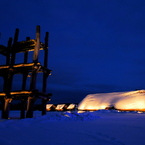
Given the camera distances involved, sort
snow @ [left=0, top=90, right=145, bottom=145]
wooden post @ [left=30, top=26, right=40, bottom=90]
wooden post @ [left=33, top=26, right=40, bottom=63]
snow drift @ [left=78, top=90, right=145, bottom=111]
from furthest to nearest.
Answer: snow drift @ [left=78, top=90, right=145, bottom=111], wooden post @ [left=33, top=26, right=40, bottom=63], wooden post @ [left=30, top=26, right=40, bottom=90], snow @ [left=0, top=90, right=145, bottom=145]

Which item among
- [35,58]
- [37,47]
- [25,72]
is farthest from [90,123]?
[25,72]

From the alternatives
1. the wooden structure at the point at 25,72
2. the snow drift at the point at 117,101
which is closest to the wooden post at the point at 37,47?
A: the wooden structure at the point at 25,72

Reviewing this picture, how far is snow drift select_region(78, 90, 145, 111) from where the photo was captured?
2649cm

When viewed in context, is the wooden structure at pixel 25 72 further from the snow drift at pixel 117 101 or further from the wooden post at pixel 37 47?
the snow drift at pixel 117 101

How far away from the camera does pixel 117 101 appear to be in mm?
29188

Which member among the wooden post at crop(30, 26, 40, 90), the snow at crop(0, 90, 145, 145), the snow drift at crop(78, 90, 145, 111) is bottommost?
the snow at crop(0, 90, 145, 145)

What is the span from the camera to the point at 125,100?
28.0 metres

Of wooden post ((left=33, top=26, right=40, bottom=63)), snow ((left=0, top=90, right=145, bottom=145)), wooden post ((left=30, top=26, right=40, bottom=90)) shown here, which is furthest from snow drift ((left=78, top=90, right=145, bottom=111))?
wooden post ((left=33, top=26, right=40, bottom=63))

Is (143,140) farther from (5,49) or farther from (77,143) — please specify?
(5,49)

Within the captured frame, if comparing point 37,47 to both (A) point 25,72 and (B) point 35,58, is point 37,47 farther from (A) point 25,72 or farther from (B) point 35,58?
(A) point 25,72

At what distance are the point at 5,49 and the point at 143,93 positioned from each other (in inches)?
819

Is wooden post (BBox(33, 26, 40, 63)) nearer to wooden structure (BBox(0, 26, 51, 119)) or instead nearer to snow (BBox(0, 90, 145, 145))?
wooden structure (BBox(0, 26, 51, 119))

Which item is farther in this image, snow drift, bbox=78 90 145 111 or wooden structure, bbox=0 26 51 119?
snow drift, bbox=78 90 145 111

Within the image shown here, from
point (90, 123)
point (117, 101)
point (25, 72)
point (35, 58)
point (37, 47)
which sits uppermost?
point (37, 47)
